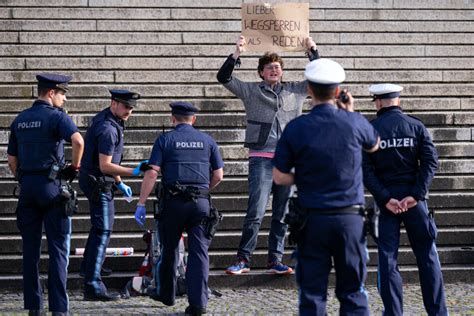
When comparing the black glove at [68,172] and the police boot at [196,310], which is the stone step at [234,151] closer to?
the black glove at [68,172]

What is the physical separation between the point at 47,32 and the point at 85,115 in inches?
74.9

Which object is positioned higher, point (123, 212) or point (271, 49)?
point (271, 49)

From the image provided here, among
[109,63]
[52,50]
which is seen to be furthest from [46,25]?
[109,63]

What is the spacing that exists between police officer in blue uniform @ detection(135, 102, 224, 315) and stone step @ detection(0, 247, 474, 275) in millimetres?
1352

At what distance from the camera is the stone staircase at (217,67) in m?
11.4

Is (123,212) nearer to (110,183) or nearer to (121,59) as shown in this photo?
(110,183)

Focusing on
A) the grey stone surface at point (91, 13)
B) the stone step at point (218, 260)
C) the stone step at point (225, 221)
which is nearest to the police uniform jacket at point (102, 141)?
the stone step at point (218, 260)

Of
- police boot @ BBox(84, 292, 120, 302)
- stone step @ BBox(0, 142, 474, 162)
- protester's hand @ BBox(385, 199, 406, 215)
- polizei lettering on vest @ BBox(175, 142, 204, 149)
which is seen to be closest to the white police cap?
protester's hand @ BBox(385, 199, 406, 215)

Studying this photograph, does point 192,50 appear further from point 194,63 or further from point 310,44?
point 310,44

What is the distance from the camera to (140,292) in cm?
A: 980

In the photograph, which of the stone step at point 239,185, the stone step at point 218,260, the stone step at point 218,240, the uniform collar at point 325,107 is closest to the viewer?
the uniform collar at point 325,107

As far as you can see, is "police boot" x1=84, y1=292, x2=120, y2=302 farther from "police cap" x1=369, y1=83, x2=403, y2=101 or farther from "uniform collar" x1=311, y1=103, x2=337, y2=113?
"uniform collar" x1=311, y1=103, x2=337, y2=113

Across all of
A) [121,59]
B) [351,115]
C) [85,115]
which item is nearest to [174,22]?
[121,59]

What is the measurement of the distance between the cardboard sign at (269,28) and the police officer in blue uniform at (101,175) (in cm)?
139
